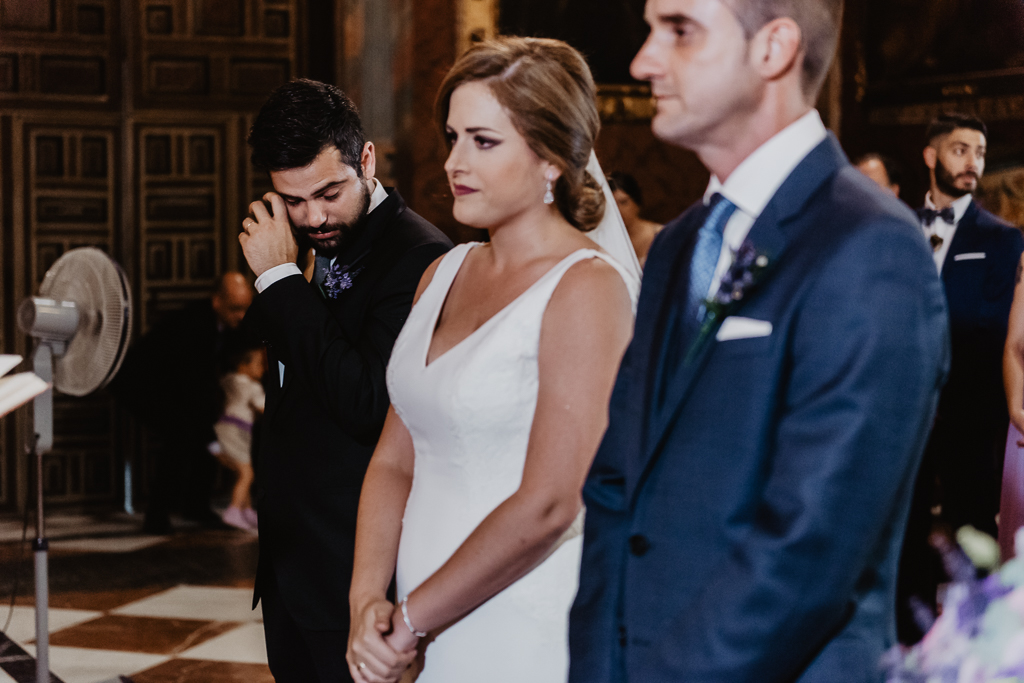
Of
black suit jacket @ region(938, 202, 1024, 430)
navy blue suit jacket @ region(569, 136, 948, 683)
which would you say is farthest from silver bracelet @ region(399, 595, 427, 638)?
black suit jacket @ region(938, 202, 1024, 430)

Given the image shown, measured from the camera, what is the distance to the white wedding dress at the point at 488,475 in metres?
1.76

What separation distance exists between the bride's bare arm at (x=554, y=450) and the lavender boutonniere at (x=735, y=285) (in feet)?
1.46

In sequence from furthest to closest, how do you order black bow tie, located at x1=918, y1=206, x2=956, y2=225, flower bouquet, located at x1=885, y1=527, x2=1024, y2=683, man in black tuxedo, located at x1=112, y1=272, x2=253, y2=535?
man in black tuxedo, located at x1=112, y1=272, x2=253, y2=535 < black bow tie, located at x1=918, y1=206, x2=956, y2=225 < flower bouquet, located at x1=885, y1=527, x2=1024, y2=683

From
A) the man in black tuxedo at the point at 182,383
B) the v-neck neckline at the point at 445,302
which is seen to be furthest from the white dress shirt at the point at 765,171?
the man in black tuxedo at the point at 182,383

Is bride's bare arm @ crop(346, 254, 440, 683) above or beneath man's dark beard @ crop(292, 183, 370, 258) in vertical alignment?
beneath

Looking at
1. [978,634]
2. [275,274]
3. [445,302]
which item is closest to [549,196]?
[445,302]

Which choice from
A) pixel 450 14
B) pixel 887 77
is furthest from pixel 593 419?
pixel 887 77

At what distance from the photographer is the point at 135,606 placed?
5.12 m

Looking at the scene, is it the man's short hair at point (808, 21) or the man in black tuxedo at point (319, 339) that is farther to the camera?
the man in black tuxedo at point (319, 339)

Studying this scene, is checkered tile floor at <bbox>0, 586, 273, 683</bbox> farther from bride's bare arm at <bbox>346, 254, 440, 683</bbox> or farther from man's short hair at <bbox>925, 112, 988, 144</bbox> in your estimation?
man's short hair at <bbox>925, 112, 988, 144</bbox>

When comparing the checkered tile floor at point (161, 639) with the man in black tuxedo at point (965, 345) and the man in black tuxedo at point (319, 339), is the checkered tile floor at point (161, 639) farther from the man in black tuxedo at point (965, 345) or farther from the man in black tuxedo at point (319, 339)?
the man in black tuxedo at point (965, 345)

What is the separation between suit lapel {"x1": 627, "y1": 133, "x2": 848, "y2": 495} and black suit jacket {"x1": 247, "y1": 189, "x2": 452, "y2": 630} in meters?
1.01

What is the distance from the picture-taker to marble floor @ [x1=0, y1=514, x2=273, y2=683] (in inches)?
166

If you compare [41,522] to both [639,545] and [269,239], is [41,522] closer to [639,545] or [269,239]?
[269,239]
